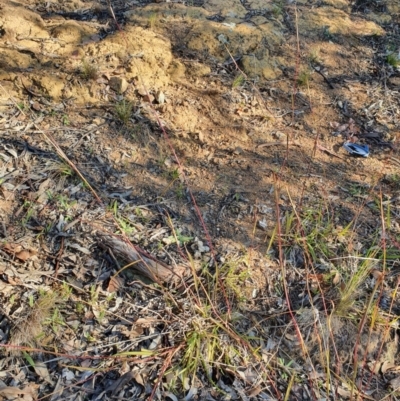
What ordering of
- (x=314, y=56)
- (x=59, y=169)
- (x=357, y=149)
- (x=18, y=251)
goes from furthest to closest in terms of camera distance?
(x=314, y=56)
(x=357, y=149)
(x=59, y=169)
(x=18, y=251)

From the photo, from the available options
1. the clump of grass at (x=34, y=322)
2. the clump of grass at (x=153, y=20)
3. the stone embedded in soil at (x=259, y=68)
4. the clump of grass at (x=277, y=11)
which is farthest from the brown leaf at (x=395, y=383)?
the clump of grass at (x=277, y=11)

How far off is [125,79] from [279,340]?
2302 mm

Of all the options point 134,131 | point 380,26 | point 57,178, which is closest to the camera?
point 57,178

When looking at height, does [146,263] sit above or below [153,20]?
below

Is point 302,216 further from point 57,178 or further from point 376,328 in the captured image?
point 57,178

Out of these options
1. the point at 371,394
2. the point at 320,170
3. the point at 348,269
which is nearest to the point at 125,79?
the point at 320,170

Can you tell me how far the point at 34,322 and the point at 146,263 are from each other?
68 cm

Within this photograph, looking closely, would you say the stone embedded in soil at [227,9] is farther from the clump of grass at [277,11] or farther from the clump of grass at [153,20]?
the clump of grass at [153,20]

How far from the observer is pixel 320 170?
3.45 meters

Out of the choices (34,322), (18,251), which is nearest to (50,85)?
(18,251)

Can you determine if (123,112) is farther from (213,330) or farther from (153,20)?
(213,330)

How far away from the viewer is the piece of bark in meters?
2.64

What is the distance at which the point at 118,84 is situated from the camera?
3541mm

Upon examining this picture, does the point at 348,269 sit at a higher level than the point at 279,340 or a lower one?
higher
